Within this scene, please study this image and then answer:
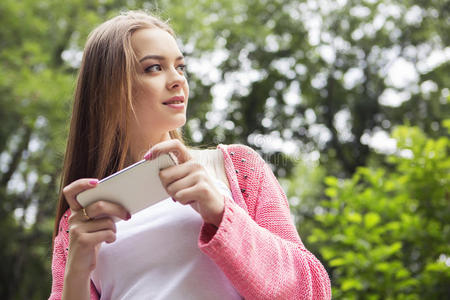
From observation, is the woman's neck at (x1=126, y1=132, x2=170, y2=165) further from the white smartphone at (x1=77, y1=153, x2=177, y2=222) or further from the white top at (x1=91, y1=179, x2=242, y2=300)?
the white smartphone at (x1=77, y1=153, x2=177, y2=222)

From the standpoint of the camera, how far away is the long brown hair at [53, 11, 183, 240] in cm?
143

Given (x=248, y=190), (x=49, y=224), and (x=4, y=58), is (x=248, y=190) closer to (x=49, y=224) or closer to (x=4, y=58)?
(x=4, y=58)

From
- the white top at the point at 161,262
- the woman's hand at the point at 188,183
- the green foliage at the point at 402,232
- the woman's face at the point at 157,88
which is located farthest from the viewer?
the green foliage at the point at 402,232

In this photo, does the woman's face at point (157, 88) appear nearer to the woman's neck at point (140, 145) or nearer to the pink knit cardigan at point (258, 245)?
the woman's neck at point (140, 145)

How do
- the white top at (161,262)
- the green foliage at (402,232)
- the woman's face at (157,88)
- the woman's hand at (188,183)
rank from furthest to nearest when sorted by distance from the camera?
1. the green foliage at (402,232)
2. the woman's face at (157,88)
3. the white top at (161,262)
4. the woman's hand at (188,183)

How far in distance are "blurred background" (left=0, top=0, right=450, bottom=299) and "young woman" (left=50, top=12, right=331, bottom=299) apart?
7.67ft

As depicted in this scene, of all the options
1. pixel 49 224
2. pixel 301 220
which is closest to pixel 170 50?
pixel 49 224

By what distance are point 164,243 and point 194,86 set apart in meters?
9.46

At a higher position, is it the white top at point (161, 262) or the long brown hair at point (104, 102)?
the long brown hair at point (104, 102)

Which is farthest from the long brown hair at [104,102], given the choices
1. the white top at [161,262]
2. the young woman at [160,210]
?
the white top at [161,262]

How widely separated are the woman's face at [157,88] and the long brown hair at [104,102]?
0.03 m

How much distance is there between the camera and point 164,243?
1.28 meters

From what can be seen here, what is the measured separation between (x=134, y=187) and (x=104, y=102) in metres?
0.47

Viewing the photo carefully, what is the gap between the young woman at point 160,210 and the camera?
109 centimetres
